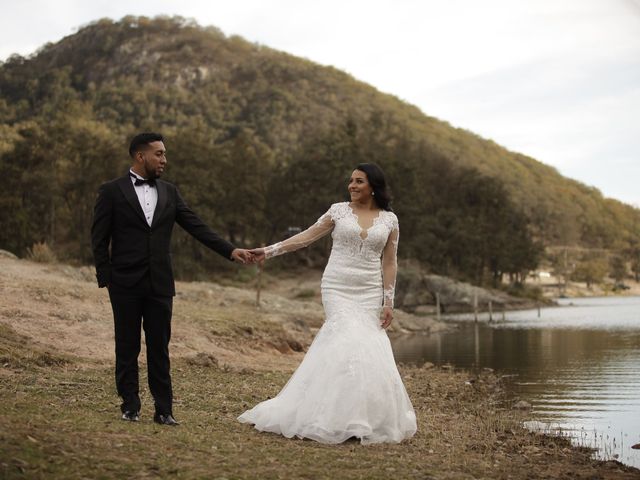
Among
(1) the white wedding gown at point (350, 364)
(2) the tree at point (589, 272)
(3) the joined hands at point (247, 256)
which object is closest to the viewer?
(1) the white wedding gown at point (350, 364)

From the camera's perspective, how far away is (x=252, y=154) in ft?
226

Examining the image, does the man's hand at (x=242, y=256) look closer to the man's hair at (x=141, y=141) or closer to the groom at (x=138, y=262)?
the groom at (x=138, y=262)

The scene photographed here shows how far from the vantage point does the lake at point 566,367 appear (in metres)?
12.2

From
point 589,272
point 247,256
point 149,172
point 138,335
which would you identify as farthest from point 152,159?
point 589,272

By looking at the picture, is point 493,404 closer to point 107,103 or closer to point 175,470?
point 175,470

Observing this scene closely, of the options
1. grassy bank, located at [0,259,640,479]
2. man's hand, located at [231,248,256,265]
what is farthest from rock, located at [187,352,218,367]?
man's hand, located at [231,248,256,265]

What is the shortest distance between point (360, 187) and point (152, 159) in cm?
220

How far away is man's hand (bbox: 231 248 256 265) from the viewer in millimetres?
8641

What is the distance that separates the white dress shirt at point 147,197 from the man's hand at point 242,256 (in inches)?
48.8

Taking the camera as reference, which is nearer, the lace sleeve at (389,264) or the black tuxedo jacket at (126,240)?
the black tuxedo jacket at (126,240)

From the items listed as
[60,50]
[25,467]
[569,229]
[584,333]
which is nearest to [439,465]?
[25,467]

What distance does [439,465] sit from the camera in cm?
710

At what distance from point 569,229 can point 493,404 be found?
130 m

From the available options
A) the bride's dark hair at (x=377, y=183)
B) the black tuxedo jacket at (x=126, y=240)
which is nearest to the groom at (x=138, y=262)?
the black tuxedo jacket at (x=126, y=240)
